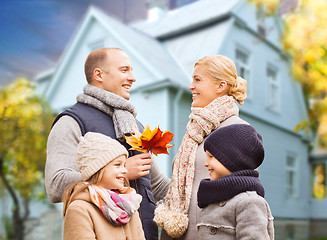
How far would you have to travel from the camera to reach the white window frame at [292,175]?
1204 cm

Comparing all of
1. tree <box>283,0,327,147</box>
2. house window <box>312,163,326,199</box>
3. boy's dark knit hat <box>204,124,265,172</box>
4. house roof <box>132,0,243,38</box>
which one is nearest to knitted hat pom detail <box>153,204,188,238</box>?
boy's dark knit hat <box>204,124,265,172</box>

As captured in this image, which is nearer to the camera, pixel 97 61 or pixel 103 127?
pixel 103 127

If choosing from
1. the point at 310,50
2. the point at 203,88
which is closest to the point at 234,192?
the point at 203,88

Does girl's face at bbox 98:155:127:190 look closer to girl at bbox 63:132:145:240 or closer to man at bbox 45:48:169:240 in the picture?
girl at bbox 63:132:145:240

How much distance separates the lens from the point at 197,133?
2029mm

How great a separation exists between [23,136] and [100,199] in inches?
307

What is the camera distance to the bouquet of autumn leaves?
1.87 m

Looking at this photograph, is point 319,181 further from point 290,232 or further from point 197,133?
point 197,133

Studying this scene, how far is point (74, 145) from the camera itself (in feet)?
6.41

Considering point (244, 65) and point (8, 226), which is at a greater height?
point (244, 65)

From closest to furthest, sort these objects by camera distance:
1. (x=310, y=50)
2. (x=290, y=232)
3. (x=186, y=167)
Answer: (x=186, y=167)
(x=310, y=50)
(x=290, y=232)

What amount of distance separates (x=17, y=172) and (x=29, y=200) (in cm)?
91

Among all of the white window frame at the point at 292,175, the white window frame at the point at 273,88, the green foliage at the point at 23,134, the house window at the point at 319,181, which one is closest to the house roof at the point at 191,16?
the white window frame at the point at 273,88

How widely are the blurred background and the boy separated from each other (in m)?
5.51
